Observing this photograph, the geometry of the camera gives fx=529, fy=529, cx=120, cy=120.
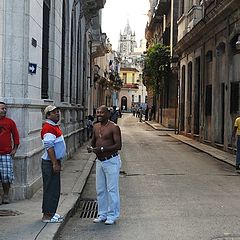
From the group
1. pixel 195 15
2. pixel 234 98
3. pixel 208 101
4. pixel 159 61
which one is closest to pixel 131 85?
pixel 159 61

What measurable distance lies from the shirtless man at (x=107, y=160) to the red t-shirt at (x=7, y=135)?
1.54 metres

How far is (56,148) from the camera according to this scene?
23.7 feet

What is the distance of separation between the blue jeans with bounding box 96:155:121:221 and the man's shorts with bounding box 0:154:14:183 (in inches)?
64.2

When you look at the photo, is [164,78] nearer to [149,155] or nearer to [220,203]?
[149,155]

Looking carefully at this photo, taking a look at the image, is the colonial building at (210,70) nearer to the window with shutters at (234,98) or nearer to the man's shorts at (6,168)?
the window with shutters at (234,98)

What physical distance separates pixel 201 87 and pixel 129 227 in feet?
60.8

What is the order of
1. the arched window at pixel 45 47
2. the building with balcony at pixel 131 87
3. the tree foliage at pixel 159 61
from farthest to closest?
the building with balcony at pixel 131 87 → the tree foliage at pixel 159 61 → the arched window at pixel 45 47

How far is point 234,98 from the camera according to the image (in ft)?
63.0

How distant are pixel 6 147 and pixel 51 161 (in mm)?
1633

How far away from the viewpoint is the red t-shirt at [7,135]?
28.0 feet

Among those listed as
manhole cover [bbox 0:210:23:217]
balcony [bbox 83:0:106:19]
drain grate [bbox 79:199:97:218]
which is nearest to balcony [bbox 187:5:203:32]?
balcony [bbox 83:0:106:19]

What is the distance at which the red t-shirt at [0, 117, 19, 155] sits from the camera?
8.53 metres

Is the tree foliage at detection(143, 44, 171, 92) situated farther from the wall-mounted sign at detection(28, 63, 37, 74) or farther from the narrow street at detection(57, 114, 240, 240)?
the wall-mounted sign at detection(28, 63, 37, 74)

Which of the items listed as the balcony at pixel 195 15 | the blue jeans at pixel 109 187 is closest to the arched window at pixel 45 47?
the blue jeans at pixel 109 187
